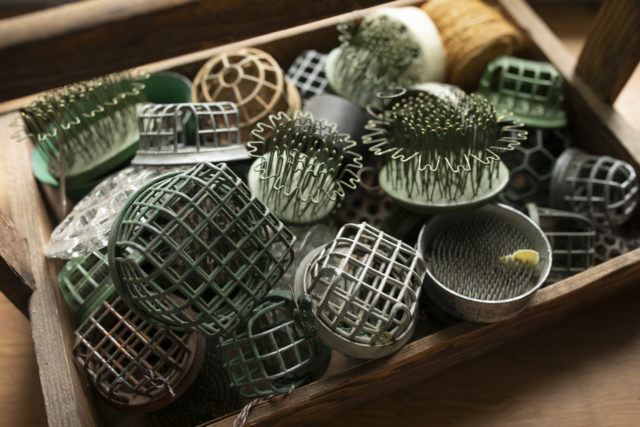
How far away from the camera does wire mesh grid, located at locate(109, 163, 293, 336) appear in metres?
0.67

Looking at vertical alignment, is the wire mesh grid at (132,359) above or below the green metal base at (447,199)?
below

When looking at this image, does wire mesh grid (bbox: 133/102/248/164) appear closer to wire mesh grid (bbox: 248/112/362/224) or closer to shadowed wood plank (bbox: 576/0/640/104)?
wire mesh grid (bbox: 248/112/362/224)

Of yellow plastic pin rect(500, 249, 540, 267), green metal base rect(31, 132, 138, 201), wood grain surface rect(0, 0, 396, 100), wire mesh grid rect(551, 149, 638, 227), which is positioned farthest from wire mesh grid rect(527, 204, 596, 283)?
green metal base rect(31, 132, 138, 201)

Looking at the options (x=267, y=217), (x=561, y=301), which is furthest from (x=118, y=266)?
(x=561, y=301)

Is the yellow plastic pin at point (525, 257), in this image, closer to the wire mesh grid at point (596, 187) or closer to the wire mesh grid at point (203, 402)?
the wire mesh grid at point (596, 187)

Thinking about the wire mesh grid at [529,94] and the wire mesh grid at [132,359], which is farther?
the wire mesh grid at [529,94]

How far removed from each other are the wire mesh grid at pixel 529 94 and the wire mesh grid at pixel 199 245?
23.2 inches

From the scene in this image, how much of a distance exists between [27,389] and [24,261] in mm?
226

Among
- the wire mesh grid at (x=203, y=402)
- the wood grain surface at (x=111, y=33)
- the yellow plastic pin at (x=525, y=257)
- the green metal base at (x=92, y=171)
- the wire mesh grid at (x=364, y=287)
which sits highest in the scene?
the wood grain surface at (x=111, y=33)

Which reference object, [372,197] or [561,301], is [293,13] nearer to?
[372,197]

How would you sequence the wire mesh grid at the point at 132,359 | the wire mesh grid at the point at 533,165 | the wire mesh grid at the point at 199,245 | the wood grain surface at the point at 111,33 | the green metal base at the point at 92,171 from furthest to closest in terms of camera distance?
the wire mesh grid at the point at 533,165 → the green metal base at the point at 92,171 → the wire mesh grid at the point at 132,359 → the wire mesh grid at the point at 199,245 → the wood grain surface at the point at 111,33

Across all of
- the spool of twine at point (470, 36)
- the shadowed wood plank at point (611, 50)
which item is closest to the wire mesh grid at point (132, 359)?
the spool of twine at point (470, 36)

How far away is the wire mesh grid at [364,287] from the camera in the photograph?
709mm

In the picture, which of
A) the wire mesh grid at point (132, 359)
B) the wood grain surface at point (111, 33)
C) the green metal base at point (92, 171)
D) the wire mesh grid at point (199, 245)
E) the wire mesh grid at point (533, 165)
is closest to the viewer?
the wood grain surface at point (111, 33)
